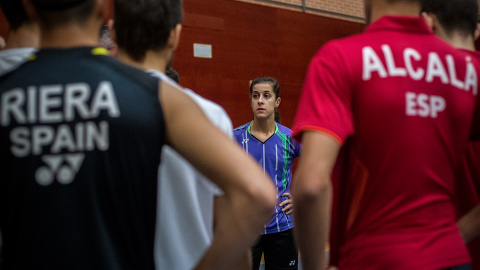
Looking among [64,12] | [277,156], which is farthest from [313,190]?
[277,156]

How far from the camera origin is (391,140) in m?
1.47

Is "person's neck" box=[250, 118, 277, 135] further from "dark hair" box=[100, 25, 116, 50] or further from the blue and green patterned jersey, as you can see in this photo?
"dark hair" box=[100, 25, 116, 50]

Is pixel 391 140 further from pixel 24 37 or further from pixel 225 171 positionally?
pixel 24 37

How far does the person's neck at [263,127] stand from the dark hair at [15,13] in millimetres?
2828

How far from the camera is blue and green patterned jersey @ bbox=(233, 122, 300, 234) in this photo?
168 inches

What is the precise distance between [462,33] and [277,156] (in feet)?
8.60

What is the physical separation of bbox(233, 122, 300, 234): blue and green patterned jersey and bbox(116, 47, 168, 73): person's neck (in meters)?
2.74

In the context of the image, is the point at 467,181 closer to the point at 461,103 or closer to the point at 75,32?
the point at 461,103

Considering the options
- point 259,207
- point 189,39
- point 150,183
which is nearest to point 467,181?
point 259,207

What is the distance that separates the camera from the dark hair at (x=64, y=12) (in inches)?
47.3

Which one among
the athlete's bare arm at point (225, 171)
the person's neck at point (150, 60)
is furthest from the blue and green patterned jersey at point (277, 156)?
the athlete's bare arm at point (225, 171)

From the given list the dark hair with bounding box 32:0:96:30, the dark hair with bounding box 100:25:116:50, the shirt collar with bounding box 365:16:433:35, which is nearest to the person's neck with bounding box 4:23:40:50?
the dark hair with bounding box 32:0:96:30

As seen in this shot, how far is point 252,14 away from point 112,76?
729 centimetres

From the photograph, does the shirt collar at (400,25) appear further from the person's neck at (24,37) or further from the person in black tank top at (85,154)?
the person's neck at (24,37)
